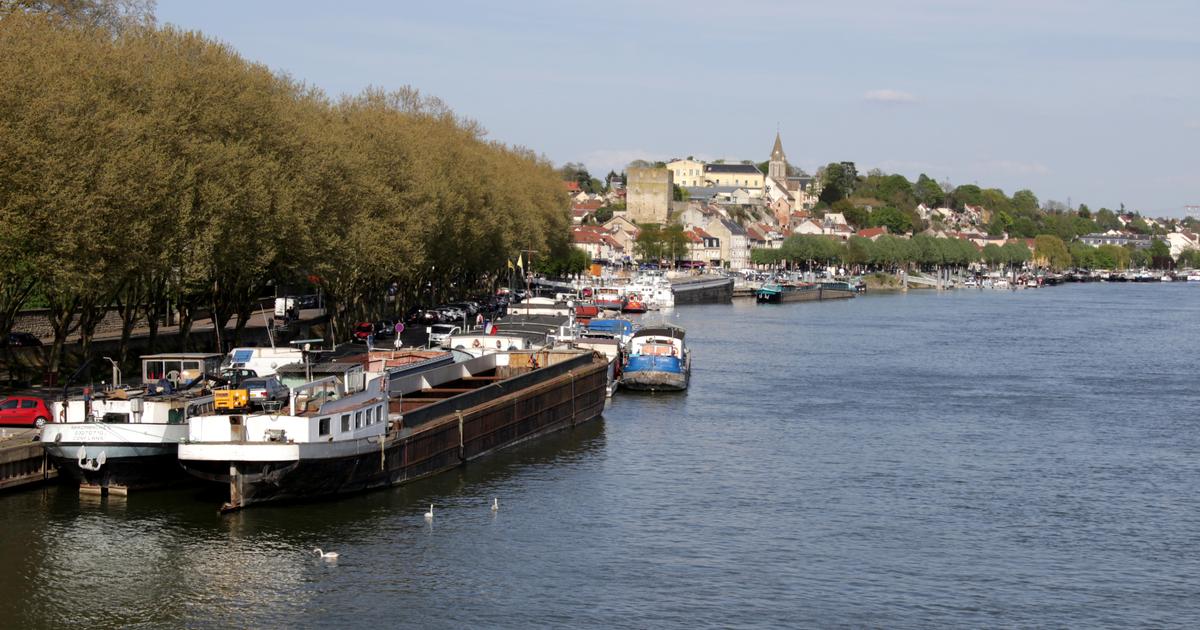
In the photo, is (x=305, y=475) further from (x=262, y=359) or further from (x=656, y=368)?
(x=656, y=368)

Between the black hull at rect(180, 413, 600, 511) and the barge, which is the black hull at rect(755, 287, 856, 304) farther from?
the black hull at rect(180, 413, 600, 511)

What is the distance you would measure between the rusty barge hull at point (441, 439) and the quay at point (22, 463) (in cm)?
488

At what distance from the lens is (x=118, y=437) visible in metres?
37.6

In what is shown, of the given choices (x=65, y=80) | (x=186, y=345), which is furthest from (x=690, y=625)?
(x=186, y=345)

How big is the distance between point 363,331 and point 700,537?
39.2 metres

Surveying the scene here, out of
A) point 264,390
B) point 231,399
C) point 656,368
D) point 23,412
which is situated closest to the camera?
point 231,399

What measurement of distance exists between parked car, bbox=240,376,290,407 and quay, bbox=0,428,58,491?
5.43 meters

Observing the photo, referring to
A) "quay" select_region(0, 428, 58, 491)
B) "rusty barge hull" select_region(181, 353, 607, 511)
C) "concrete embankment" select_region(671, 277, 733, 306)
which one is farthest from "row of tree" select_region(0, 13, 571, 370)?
"concrete embankment" select_region(671, 277, 733, 306)

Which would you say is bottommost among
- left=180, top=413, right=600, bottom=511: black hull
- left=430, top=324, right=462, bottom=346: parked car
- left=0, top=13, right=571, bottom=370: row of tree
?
left=180, top=413, right=600, bottom=511: black hull

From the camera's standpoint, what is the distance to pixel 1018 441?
2109 inches

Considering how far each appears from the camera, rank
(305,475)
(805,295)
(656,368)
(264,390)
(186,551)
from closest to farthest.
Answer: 1. (186,551)
2. (305,475)
3. (264,390)
4. (656,368)
5. (805,295)

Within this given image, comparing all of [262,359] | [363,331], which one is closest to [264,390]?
[262,359]

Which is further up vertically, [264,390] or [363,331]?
[363,331]

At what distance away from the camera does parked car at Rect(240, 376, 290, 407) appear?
1519 inches
